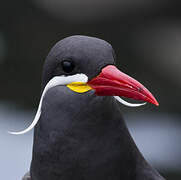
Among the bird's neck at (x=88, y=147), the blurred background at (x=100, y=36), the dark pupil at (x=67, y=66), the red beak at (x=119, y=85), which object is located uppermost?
the dark pupil at (x=67, y=66)

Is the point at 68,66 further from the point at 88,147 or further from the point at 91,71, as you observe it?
the point at 88,147

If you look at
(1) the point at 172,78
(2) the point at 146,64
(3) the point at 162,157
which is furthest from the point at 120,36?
(3) the point at 162,157

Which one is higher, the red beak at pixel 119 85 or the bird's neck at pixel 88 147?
the red beak at pixel 119 85

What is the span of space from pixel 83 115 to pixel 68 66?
13 cm

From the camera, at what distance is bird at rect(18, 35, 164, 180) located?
1.18 m

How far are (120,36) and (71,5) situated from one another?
19.0 inches

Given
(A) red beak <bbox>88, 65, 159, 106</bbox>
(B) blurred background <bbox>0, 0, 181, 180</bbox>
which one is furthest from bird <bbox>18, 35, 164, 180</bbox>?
(B) blurred background <bbox>0, 0, 181, 180</bbox>

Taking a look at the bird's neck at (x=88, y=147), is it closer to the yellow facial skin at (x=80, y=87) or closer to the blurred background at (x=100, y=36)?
the yellow facial skin at (x=80, y=87)

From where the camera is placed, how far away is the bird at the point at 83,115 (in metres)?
1.18

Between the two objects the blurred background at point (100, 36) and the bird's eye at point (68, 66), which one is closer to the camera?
the bird's eye at point (68, 66)

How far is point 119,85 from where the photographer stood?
46.1 inches

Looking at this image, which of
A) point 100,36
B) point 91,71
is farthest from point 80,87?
point 100,36

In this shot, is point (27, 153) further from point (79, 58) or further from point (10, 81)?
point (79, 58)

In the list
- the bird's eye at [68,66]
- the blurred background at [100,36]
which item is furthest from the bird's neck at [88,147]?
the blurred background at [100,36]
